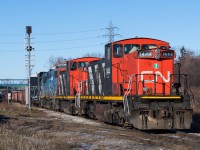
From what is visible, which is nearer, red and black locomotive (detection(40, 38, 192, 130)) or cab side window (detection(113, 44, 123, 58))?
red and black locomotive (detection(40, 38, 192, 130))

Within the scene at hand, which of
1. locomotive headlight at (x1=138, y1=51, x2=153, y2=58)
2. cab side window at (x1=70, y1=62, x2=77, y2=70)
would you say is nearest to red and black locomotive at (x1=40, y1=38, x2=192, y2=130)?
locomotive headlight at (x1=138, y1=51, x2=153, y2=58)

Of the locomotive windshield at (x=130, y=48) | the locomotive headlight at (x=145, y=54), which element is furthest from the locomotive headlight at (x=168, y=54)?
the locomotive windshield at (x=130, y=48)

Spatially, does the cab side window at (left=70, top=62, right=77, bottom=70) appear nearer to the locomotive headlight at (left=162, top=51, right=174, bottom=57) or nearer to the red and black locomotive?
the red and black locomotive

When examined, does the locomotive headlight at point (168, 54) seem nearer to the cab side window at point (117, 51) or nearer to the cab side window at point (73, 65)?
the cab side window at point (117, 51)

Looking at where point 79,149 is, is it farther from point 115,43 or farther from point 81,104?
point 81,104

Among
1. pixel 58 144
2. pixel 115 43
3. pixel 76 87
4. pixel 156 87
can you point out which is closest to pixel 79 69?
pixel 76 87

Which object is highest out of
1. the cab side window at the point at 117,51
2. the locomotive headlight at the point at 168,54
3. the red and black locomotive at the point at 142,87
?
the cab side window at the point at 117,51

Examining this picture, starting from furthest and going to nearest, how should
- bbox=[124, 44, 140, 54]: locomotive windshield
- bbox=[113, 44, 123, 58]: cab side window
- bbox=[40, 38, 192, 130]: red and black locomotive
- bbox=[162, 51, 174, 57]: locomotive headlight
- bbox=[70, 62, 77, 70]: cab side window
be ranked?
bbox=[70, 62, 77, 70]: cab side window < bbox=[113, 44, 123, 58]: cab side window < bbox=[124, 44, 140, 54]: locomotive windshield < bbox=[162, 51, 174, 57]: locomotive headlight < bbox=[40, 38, 192, 130]: red and black locomotive

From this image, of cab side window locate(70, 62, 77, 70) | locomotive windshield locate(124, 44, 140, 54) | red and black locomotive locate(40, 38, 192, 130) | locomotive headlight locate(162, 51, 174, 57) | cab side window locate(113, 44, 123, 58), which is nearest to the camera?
red and black locomotive locate(40, 38, 192, 130)

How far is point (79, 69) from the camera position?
85.5ft

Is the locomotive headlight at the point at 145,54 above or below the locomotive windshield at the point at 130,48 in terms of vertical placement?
below

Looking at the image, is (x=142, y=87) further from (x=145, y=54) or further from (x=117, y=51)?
(x=117, y=51)

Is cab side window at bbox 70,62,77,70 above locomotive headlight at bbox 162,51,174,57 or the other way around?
above

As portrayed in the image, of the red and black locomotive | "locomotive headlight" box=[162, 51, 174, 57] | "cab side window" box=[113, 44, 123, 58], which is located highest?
"cab side window" box=[113, 44, 123, 58]
